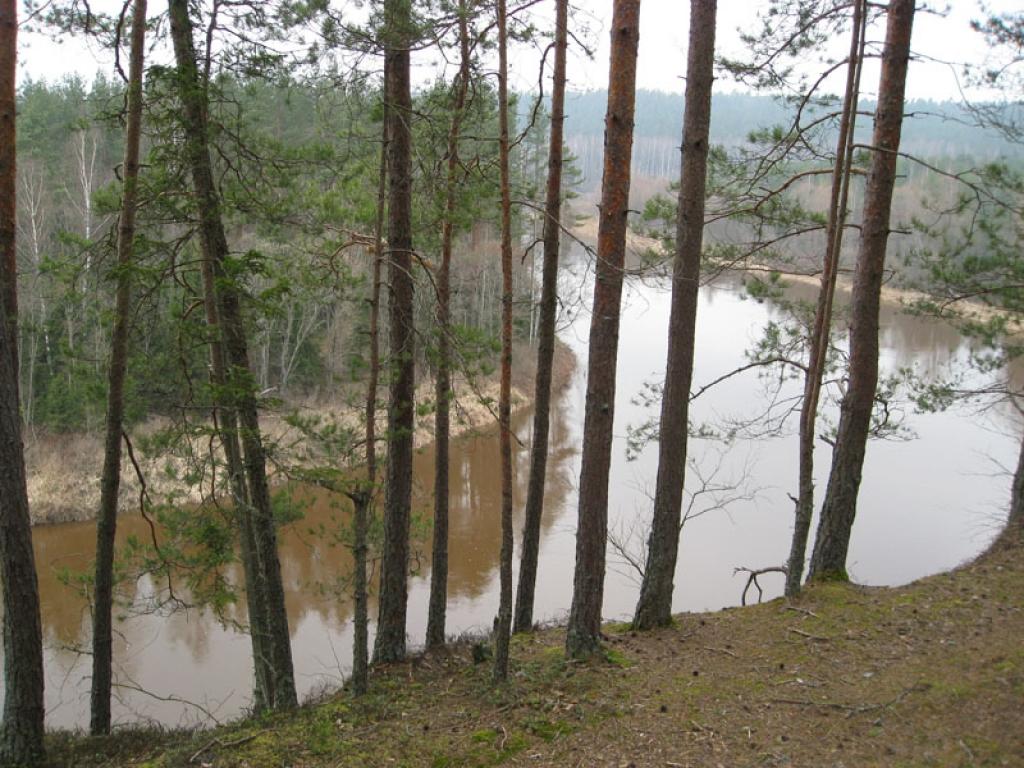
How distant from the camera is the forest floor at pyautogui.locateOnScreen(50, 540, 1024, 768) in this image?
370cm

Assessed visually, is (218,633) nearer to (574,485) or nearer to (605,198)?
(574,485)

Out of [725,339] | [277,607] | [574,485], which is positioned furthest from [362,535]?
[725,339]

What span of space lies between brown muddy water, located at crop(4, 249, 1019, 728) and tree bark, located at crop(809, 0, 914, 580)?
1613mm

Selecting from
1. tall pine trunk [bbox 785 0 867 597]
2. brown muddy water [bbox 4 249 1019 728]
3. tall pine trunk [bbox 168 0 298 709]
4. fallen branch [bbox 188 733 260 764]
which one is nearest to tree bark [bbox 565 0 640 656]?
brown muddy water [bbox 4 249 1019 728]

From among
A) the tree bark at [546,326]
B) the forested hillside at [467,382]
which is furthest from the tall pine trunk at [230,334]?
the tree bark at [546,326]

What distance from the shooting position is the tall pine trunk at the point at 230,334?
5176mm

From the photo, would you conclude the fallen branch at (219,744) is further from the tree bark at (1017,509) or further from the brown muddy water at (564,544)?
the tree bark at (1017,509)

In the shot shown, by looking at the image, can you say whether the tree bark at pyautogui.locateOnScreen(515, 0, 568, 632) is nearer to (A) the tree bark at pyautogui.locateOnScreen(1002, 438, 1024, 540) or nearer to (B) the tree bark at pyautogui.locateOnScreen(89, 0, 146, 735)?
(B) the tree bark at pyautogui.locateOnScreen(89, 0, 146, 735)

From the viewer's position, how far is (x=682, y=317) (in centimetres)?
553

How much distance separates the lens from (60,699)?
866 centimetres

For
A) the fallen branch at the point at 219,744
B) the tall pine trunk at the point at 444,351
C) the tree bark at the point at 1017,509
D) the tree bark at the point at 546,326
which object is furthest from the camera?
the tree bark at the point at 1017,509

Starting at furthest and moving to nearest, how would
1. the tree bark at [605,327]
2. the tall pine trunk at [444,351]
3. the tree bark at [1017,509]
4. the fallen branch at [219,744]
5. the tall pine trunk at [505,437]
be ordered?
the tree bark at [1017,509] < the tall pine trunk at [444,351] < the tall pine trunk at [505,437] < the tree bark at [605,327] < the fallen branch at [219,744]

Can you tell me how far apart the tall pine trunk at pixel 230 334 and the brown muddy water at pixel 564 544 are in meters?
0.50

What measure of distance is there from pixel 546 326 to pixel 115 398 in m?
3.37
